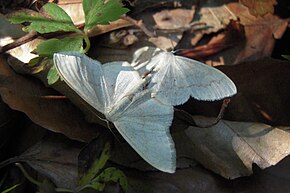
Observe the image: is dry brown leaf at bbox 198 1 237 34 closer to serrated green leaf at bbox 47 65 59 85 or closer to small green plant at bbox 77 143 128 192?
serrated green leaf at bbox 47 65 59 85

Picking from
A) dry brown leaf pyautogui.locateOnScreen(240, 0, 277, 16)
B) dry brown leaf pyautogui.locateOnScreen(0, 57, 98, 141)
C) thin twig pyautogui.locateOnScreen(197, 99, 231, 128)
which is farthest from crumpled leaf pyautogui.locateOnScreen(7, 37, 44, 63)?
dry brown leaf pyautogui.locateOnScreen(240, 0, 277, 16)

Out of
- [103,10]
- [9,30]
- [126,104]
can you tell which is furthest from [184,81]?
[9,30]

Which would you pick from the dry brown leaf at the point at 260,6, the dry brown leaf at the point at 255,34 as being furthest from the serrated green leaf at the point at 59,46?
the dry brown leaf at the point at 260,6

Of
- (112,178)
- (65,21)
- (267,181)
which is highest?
(65,21)

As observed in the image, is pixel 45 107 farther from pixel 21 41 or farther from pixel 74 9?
pixel 74 9

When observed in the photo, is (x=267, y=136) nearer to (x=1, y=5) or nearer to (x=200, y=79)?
(x=200, y=79)

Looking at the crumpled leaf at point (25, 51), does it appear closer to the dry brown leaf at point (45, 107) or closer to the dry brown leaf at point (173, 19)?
the dry brown leaf at point (45, 107)
